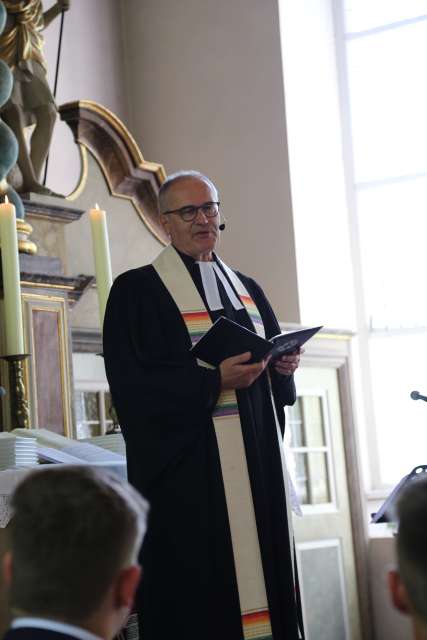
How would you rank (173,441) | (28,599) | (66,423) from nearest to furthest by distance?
(28,599), (173,441), (66,423)

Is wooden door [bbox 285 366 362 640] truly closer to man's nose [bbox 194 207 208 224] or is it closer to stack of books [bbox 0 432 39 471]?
man's nose [bbox 194 207 208 224]

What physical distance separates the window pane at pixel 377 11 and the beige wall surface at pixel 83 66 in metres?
Answer: 1.81

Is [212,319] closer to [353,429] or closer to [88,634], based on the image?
[88,634]

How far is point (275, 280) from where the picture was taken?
7.73 metres

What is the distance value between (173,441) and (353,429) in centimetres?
444

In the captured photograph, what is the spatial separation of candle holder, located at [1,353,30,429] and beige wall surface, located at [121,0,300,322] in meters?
3.91

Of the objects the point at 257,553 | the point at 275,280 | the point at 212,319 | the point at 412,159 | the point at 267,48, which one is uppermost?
the point at 267,48

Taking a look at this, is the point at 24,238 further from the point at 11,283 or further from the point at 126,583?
the point at 126,583

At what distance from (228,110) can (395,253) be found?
1659mm

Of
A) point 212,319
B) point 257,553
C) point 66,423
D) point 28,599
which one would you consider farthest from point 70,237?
point 28,599

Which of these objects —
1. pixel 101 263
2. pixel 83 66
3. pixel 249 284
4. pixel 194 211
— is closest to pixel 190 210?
pixel 194 211

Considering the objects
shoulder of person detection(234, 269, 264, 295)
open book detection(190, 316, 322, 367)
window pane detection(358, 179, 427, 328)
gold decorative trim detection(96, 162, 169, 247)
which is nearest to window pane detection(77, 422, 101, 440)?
gold decorative trim detection(96, 162, 169, 247)

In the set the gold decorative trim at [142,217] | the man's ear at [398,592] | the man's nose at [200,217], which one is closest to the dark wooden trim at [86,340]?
the gold decorative trim at [142,217]

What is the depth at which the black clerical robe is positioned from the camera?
10.9 ft
